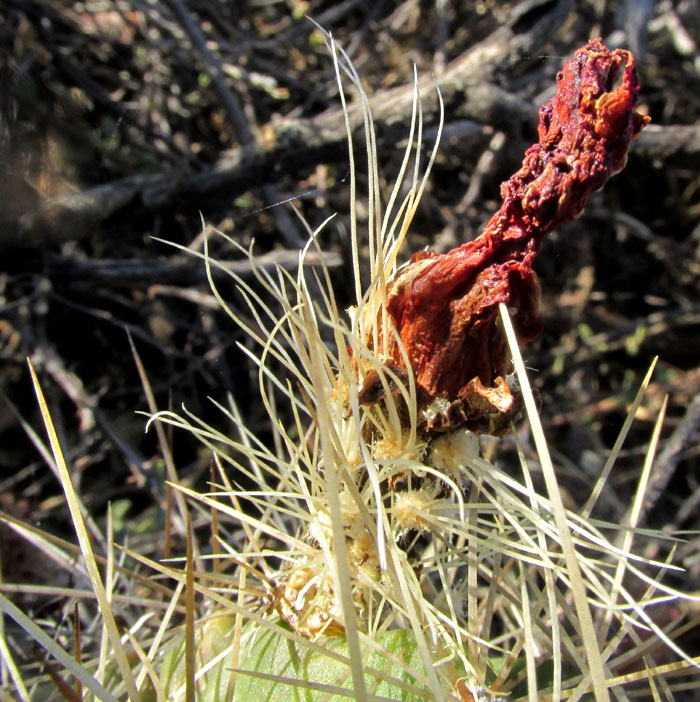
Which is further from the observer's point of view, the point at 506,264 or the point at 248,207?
the point at 248,207

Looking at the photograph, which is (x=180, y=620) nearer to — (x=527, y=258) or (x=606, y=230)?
(x=527, y=258)

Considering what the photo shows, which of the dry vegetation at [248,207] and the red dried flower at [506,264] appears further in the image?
the dry vegetation at [248,207]

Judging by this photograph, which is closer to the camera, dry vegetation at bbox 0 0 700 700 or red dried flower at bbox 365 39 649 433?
red dried flower at bbox 365 39 649 433

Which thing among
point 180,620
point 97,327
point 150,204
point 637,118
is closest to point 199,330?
point 97,327

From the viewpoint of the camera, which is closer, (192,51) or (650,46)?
(192,51)
